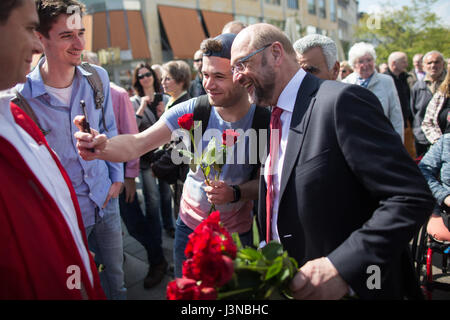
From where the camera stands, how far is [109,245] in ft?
8.59

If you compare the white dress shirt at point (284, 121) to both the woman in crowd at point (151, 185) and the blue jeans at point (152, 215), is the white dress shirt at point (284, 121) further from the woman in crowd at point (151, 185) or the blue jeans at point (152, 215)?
the blue jeans at point (152, 215)

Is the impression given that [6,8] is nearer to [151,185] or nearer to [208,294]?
[208,294]

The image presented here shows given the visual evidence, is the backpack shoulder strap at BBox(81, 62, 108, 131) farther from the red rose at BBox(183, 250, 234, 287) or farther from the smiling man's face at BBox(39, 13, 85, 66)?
the red rose at BBox(183, 250, 234, 287)

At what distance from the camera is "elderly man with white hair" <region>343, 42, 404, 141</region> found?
4.31 m

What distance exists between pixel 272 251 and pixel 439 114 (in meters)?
4.17

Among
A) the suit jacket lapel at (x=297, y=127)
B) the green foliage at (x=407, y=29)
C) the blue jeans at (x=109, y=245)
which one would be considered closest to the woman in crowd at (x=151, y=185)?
the blue jeans at (x=109, y=245)

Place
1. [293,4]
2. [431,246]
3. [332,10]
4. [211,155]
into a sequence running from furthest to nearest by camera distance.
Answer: [332,10]
[293,4]
[431,246]
[211,155]

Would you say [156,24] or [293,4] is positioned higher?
[293,4]

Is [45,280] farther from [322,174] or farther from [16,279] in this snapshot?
[322,174]

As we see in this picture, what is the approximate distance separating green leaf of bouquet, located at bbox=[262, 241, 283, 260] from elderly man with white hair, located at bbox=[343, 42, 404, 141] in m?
3.62

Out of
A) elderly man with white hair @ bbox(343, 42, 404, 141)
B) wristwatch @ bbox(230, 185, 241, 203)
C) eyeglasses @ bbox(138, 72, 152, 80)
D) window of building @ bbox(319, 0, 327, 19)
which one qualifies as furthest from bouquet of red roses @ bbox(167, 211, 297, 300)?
window of building @ bbox(319, 0, 327, 19)

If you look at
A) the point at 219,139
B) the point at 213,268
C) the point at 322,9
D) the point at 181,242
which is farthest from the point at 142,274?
the point at 322,9

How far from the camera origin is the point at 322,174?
1.41m

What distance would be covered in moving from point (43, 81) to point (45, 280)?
63.4 inches
